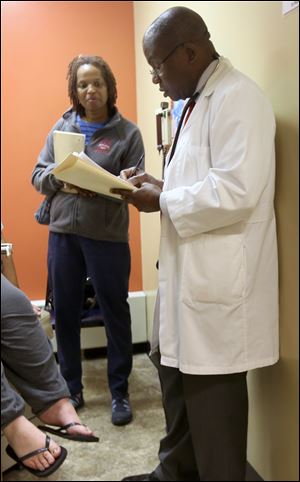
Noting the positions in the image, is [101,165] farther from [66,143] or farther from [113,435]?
[113,435]

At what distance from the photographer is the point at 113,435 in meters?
1.21

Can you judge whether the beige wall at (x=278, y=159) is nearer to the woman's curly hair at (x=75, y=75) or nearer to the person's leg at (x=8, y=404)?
the woman's curly hair at (x=75, y=75)

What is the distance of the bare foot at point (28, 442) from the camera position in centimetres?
105

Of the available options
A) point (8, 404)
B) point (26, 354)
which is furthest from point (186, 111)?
point (8, 404)

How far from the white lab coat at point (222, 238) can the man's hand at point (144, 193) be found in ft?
0.16

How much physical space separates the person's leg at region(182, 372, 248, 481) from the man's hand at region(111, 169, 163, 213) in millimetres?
406

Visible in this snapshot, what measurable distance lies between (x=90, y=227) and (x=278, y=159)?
0.50m

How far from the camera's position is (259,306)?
3.22ft

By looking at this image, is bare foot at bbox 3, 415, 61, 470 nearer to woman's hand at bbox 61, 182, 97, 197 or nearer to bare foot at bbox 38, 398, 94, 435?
bare foot at bbox 38, 398, 94, 435

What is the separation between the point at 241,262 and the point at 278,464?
0.47 meters

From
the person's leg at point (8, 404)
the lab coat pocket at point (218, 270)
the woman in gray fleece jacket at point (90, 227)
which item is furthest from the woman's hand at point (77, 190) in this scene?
the person's leg at point (8, 404)

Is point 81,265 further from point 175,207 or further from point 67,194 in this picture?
point 175,207

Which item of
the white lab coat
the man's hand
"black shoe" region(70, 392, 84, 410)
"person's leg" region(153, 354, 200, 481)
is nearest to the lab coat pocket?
the white lab coat

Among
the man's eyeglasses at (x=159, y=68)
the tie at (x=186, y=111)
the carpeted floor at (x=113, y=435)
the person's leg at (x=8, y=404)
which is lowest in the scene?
the carpeted floor at (x=113, y=435)
